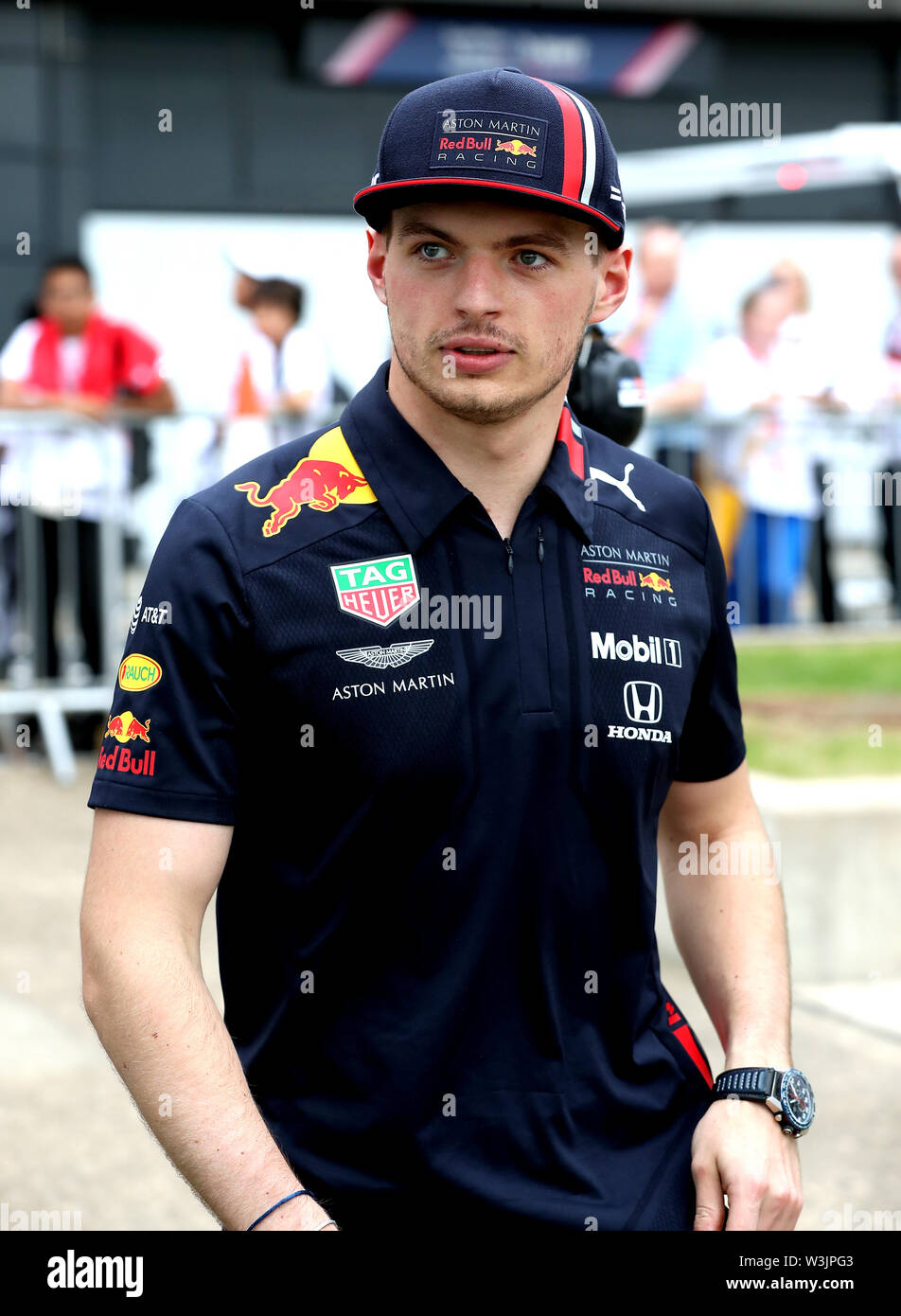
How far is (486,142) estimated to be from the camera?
6.87 feet

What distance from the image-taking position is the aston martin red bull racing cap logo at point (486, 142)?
2.09 meters

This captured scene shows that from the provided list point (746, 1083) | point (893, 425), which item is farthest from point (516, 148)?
point (893, 425)

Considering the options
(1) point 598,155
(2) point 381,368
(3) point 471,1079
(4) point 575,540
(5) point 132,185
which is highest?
(5) point 132,185

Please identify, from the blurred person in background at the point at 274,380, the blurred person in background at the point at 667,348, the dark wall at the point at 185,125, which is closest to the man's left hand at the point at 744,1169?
the blurred person in background at the point at 667,348

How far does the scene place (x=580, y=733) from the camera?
2203 mm

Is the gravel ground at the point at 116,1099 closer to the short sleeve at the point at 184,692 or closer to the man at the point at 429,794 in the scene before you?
the man at the point at 429,794

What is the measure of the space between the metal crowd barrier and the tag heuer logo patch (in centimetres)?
639

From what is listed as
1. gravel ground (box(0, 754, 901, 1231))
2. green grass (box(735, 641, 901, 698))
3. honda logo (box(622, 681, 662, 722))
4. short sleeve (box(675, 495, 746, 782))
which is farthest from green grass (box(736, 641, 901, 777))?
honda logo (box(622, 681, 662, 722))

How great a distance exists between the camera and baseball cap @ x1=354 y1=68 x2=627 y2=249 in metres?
2.09

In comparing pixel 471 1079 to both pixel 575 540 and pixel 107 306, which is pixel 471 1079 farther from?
pixel 107 306

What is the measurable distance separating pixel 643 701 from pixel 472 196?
67cm

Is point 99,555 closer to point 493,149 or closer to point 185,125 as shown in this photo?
point 493,149
